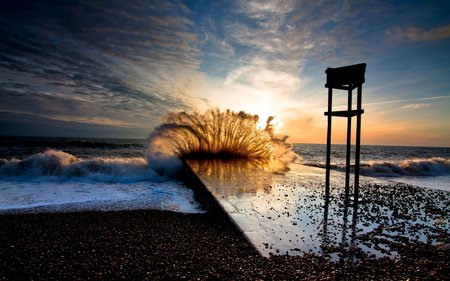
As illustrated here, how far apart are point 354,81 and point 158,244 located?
5490 millimetres

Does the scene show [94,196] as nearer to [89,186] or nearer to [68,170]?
[89,186]

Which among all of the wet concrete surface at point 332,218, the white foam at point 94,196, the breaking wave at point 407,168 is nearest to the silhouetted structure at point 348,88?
the wet concrete surface at point 332,218

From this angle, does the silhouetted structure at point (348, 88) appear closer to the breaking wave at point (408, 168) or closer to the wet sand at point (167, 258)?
the wet sand at point (167, 258)

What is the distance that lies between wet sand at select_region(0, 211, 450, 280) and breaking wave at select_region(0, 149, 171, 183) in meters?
6.09

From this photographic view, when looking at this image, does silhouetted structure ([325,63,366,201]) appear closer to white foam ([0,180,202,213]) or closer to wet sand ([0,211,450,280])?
wet sand ([0,211,450,280])

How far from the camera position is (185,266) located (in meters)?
2.81

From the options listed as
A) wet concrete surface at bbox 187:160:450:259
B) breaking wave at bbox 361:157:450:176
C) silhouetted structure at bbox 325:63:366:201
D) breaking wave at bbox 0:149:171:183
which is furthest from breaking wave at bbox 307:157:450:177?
breaking wave at bbox 0:149:171:183

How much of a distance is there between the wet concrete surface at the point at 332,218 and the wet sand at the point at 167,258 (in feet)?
0.67

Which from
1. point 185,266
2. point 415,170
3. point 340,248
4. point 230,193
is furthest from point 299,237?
point 415,170

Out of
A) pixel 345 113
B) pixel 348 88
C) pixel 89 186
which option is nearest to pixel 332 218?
pixel 345 113

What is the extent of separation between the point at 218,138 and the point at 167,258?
12033mm

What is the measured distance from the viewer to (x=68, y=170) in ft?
34.0

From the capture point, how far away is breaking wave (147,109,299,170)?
13906mm

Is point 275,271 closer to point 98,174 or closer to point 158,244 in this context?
point 158,244
